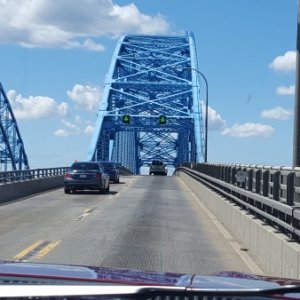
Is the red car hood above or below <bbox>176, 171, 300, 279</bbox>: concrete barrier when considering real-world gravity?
above

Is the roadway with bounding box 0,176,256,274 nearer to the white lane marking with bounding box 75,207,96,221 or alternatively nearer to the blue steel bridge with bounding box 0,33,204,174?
the white lane marking with bounding box 75,207,96,221

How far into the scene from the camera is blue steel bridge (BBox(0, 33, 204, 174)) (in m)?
102

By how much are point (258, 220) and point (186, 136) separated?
111231 millimetres

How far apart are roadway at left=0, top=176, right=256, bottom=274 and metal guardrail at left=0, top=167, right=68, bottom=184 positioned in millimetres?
5333

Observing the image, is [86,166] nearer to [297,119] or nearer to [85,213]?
[85,213]

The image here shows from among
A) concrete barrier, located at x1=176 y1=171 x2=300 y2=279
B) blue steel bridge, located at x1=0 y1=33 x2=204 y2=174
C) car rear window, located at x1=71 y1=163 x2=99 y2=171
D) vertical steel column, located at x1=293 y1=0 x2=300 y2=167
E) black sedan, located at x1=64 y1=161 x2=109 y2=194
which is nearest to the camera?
concrete barrier, located at x1=176 y1=171 x2=300 y2=279

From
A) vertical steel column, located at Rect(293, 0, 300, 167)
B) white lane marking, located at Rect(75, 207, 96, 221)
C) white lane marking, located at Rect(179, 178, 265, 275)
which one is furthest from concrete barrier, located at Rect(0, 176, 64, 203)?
vertical steel column, located at Rect(293, 0, 300, 167)

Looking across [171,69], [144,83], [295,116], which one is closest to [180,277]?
[295,116]

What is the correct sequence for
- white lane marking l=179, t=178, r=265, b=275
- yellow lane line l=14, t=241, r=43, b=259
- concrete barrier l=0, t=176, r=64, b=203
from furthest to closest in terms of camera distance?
1. concrete barrier l=0, t=176, r=64, b=203
2. yellow lane line l=14, t=241, r=43, b=259
3. white lane marking l=179, t=178, r=265, b=275

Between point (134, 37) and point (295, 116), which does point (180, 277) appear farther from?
point (134, 37)

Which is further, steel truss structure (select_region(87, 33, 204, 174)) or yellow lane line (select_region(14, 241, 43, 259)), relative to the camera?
steel truss structure (select_region(87, 33, 204, 174))

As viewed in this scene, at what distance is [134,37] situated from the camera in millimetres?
126250

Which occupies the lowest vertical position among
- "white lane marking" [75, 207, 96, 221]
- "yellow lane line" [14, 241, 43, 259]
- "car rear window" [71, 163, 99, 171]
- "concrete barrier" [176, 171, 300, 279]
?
"yellow lane line" [14, 241, 43, 259]

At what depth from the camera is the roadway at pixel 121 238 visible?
11.6 m
